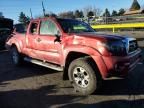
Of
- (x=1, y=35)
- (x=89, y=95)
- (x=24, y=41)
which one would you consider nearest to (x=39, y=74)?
(x=24, y=41)

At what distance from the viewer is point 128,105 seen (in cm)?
585

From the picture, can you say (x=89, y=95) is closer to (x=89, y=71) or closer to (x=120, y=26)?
(x=89, y=71)

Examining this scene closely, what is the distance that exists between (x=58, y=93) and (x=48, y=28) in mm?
2208

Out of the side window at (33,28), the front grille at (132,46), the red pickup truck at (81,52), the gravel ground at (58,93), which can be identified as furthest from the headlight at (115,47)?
the side window at (33,28)

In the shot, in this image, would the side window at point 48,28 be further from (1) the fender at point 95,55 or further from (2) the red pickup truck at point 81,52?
(1) the fender at point 95,55

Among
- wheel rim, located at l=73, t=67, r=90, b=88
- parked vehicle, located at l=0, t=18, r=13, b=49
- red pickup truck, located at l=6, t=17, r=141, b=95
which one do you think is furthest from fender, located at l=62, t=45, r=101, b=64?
parked vehicle, located at l=0, t=18, r=13, b=49

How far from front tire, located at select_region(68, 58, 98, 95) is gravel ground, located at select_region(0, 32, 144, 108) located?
0.60 ft

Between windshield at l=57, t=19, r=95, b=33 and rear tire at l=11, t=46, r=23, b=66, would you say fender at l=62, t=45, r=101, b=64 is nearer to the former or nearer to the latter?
windshield at l=57, t=19, r=95, b=33

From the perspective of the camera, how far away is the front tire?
6.45m

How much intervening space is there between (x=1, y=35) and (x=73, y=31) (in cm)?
1081

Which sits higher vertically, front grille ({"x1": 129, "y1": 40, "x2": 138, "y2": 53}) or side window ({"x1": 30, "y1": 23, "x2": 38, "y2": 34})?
side window ({"x1": 30, "y1": 23, "x2": 38, "y2": 34})

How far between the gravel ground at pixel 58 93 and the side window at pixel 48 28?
52.6 inches

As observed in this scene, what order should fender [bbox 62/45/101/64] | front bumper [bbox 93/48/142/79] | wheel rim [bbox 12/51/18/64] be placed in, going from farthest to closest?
wheel rim [bbox 12/51/18/64], fender [bbox 62/45/101/64], front bumper [bbox 93/48/142/79]

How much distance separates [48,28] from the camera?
27.2 ft
